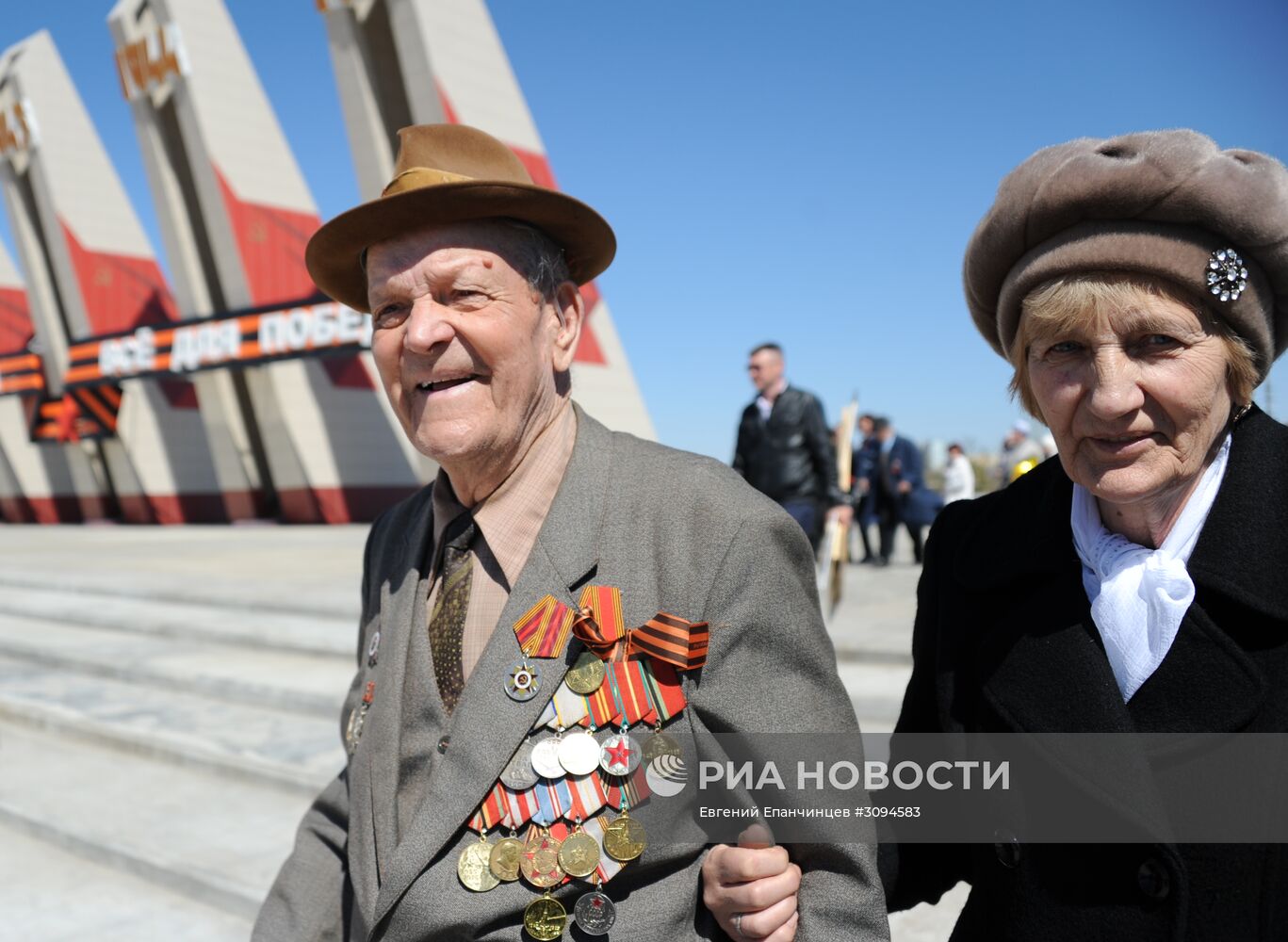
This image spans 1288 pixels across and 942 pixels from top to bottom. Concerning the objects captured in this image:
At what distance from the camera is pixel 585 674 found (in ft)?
5.09

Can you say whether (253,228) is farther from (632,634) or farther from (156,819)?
(632,634)

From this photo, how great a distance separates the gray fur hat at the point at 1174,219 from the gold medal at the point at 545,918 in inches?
46.3

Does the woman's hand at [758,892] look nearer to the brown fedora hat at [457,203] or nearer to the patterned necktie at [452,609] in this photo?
the patterned necktie at [452,609]

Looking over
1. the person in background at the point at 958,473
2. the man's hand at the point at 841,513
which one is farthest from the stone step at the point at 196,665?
the person in background at the point at 958,473

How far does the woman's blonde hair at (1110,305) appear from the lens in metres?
1.26

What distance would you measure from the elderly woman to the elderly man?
0.68ft

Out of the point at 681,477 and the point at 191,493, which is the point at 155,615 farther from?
the point at 191,493

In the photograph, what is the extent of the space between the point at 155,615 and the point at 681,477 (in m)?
7.31

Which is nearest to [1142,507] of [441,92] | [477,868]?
[477,868]

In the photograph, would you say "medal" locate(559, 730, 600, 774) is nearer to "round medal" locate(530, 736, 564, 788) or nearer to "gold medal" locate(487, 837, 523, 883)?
"round medal" locate(530, 736, 564, 788)

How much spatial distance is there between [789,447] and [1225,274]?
515cm

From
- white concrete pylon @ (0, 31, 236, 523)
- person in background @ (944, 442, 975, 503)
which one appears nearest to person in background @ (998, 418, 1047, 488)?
person in background @ (944, 442, 975, 503)

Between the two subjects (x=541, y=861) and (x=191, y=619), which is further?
(x=191, y=619)

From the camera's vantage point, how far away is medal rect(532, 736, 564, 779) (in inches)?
59.7
